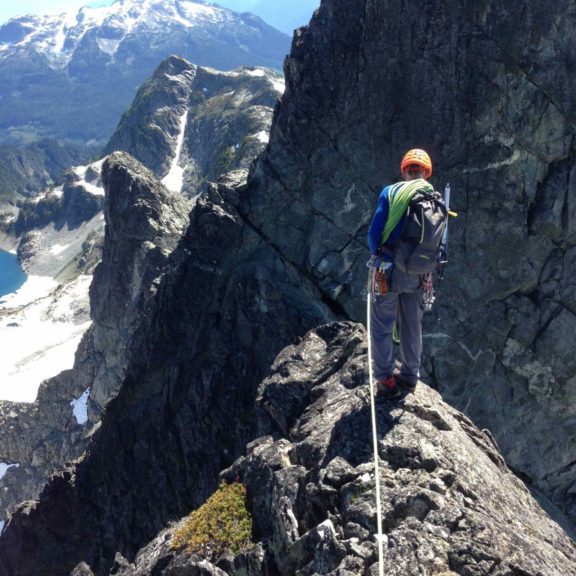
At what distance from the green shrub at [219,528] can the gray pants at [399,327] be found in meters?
4.97

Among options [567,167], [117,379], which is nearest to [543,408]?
[567,167]

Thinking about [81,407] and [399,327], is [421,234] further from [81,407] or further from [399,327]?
[81,407]

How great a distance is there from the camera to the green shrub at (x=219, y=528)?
13469mm

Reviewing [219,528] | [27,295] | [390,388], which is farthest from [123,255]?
[27,295]

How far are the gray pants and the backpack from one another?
2.45 ft

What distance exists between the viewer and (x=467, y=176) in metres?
31.7

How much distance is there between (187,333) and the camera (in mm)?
34156

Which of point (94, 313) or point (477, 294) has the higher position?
point (94, 313)

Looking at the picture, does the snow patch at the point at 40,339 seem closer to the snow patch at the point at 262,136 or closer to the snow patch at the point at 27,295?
the snow patch at the point at 27,295

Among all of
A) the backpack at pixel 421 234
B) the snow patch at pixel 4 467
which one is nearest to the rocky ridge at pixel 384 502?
the backpack at pixel 421 234

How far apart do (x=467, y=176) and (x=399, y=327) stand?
21433mm

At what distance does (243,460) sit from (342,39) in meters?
26.9

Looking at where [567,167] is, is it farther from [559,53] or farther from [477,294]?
[477,294]

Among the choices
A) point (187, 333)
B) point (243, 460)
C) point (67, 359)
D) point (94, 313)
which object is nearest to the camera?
point (243, 460)
